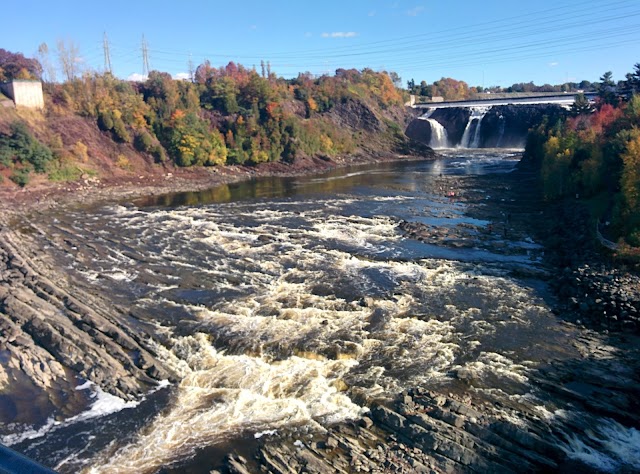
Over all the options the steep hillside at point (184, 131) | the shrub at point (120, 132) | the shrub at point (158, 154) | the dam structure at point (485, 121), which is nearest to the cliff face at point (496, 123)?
the dam structure at point (485, 121)

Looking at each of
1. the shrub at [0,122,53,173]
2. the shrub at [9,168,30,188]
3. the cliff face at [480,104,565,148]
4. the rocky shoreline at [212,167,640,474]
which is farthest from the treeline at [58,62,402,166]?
the rocky shoreline at [212,167,640,474]

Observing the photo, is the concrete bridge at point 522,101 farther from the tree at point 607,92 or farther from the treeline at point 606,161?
the treeline at point 606,161

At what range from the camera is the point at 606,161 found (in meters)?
31.6

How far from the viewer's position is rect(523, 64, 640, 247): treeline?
79.6 feet

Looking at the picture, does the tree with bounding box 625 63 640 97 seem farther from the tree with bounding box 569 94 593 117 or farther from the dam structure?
the dam structure

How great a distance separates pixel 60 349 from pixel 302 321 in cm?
788

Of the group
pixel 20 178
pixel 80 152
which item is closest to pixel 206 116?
pixel 80 152

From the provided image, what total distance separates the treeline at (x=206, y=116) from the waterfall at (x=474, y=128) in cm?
2509

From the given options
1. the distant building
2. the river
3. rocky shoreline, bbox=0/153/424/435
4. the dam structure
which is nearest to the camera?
the river

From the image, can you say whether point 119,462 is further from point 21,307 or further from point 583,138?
point 583,138

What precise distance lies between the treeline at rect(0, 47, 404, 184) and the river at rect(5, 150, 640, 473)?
2117 centimetres

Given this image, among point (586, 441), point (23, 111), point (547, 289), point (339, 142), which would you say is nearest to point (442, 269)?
point (547, 289)

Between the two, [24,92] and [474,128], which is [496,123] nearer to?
[474,128]

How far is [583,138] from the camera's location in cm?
3953
